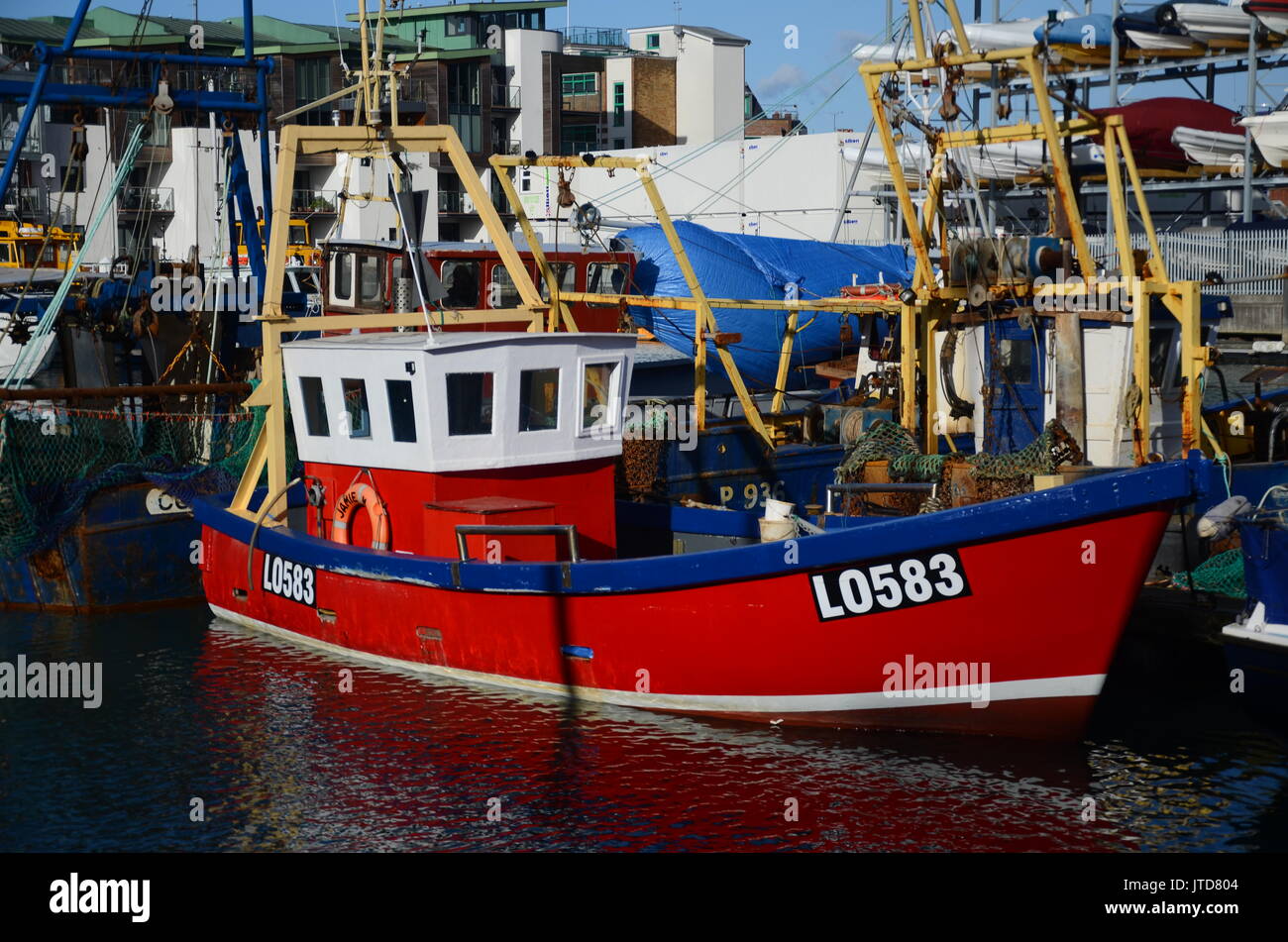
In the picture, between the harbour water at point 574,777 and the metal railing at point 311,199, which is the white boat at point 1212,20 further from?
the metal railing at point 311,199

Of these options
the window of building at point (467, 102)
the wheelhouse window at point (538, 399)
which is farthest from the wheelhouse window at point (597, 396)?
the window of building at point (467, 102)

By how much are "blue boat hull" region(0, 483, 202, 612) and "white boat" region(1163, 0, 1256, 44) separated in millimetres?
28786

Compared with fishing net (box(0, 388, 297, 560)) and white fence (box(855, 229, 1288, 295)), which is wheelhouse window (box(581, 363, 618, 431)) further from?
white fence (box(855, 229, 1288, 295))

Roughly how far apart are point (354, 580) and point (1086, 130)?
1037 centimetres

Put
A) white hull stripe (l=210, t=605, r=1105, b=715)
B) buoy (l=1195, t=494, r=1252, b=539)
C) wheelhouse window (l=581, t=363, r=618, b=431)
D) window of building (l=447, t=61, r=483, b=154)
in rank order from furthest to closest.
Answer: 1. window of building (l=447, t=61, r=483, b=154)
2. wheelhouse window (l=581, t=363, r=618, b=431)
3. buoy (l=1195, t=494, r=1252, b=539)
4. white hull stripe (l=210, t=605, r=1105, b=715)

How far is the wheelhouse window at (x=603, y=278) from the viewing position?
29.3 meters

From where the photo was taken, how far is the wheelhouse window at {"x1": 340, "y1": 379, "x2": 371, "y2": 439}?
49.5ft

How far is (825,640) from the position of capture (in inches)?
490

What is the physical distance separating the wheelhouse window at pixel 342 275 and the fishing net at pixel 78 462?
19.8ft

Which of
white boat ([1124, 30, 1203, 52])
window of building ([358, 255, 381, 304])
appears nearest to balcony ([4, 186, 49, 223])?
window of building ([358, 255, 381, 304])

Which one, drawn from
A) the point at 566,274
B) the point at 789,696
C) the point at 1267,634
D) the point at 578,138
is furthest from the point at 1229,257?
the point at 578,138
